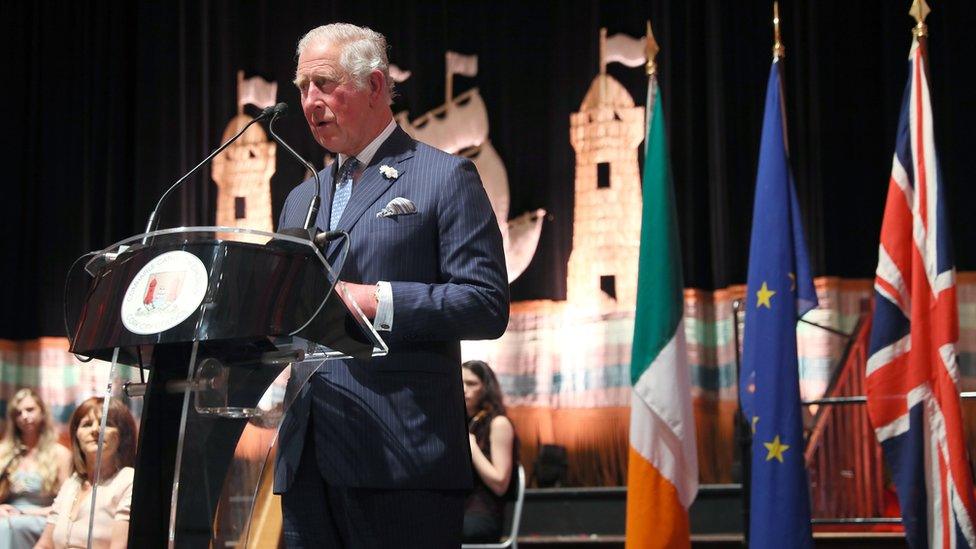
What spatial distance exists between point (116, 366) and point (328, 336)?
0.28 m

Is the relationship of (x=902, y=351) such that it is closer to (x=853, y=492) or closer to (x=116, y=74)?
(x=853, y=492)

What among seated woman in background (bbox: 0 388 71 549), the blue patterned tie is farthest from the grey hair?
seated woman in background (bbox: 0 388 71 549)

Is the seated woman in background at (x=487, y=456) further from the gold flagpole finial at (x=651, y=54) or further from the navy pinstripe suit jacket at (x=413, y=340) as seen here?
the navy pinstripe suit jacket at (x=413, y=340)

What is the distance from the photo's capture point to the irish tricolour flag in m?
3.70

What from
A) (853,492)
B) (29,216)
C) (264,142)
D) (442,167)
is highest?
(264,142)

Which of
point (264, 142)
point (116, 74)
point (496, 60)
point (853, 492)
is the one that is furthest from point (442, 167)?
point (116, 74)

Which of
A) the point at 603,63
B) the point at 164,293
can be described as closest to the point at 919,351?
the point at 603,63

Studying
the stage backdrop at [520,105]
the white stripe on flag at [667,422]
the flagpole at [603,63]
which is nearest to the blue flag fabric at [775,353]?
the white stripe on flag at [667,422]

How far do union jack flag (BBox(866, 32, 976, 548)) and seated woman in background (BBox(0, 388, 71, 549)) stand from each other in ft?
10.8

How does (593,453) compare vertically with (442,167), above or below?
below

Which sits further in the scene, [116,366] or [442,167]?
[442,167]

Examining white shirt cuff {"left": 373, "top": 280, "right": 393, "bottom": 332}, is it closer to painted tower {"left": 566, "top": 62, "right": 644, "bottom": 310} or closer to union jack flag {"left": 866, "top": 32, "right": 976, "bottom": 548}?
union jack flag {"left": 866, "top": 32, "right": 976, "bottom": 548}

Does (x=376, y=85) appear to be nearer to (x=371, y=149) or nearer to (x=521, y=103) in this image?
(x=371, y=149)

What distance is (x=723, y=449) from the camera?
4.83 m
